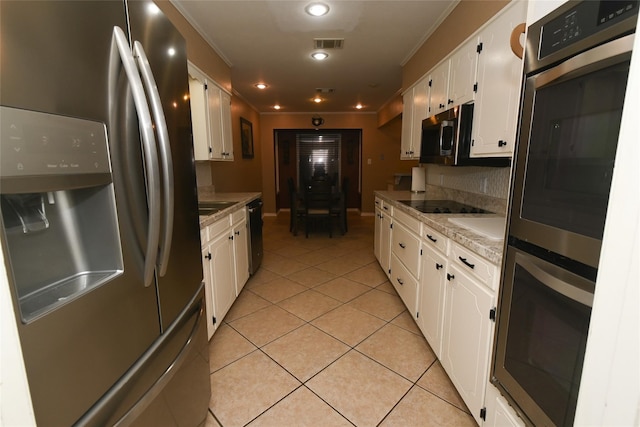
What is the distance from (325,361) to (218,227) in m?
1.19

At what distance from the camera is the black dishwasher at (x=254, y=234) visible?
309 cm

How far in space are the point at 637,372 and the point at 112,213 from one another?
1170 millimetres

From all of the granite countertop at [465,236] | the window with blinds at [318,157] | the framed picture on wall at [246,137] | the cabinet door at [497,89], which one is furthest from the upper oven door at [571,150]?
the window with blinds at [318,157]

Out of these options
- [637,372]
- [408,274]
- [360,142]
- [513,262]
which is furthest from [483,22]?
[360,142]

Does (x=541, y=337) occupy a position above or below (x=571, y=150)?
below

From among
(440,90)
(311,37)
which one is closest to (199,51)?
(311,37)

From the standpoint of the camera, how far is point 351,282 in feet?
10.3

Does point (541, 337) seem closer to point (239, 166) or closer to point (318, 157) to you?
point (239, 166)

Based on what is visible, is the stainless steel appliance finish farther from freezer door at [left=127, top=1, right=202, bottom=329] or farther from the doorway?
the doorway

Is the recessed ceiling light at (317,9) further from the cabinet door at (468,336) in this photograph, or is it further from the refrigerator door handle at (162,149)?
the cabinet door at (468,336)

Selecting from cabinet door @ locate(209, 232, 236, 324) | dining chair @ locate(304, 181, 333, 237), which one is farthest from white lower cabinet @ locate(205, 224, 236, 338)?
dining chair @ locate(304, 181, 333, 237)

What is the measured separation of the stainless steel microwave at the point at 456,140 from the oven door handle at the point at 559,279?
1.00 m

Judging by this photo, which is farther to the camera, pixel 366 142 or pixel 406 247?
pixel 366 142

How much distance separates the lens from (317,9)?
86.7 inches
